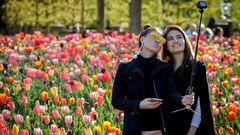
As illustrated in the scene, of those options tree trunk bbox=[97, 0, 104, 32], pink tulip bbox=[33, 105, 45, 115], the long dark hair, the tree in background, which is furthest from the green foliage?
the long dark hair

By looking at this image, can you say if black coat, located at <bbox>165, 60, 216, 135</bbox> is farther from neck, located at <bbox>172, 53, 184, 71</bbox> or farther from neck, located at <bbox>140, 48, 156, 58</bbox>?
neck, located at <bbox>140, 48, 156, 58</bbox>

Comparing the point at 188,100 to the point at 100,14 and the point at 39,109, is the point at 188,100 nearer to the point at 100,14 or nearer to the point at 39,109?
the point at 39,109

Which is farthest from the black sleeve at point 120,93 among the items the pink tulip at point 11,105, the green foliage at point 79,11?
the green foliage at point 79,11

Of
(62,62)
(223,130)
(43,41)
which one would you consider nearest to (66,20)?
(43,41)

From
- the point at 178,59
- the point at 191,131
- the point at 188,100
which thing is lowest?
the point at 191,131

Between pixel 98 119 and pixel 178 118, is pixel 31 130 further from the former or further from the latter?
pixel 178 118

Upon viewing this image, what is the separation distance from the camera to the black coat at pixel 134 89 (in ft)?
11.6

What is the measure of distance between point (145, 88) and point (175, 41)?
0.48m

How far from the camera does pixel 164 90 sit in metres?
3.61

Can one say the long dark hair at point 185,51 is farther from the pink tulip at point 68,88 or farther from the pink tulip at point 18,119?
the pink tulip at point 68,88

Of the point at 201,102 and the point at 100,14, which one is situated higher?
the point at 201,102

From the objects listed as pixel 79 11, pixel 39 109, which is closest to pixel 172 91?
pixel 39 109

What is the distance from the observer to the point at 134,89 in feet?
11.7

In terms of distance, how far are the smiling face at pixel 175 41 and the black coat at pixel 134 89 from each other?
0.27m
